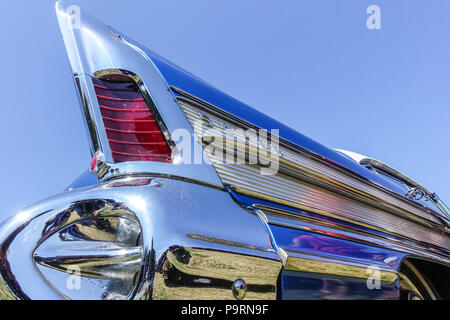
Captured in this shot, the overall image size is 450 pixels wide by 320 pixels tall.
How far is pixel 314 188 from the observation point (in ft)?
4.02

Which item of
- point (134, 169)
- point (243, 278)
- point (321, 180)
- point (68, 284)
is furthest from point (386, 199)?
point (68, 284)

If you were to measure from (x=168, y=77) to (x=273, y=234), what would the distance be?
1.71ft

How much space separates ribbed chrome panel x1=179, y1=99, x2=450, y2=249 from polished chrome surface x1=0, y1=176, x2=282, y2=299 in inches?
6.0

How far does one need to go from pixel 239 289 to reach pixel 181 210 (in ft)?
0.71

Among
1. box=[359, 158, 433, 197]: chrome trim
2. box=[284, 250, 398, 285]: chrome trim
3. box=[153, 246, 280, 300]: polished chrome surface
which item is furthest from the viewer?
box=[359, 158, 433, 197]: chrome trim

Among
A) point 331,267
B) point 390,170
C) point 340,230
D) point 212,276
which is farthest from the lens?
point 390,170

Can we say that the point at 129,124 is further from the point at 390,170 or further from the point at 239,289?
the point at 390,170

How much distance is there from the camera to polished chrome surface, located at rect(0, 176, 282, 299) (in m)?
0.75

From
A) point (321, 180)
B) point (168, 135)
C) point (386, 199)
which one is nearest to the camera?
point (168, 135)

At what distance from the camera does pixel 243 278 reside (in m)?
0.83

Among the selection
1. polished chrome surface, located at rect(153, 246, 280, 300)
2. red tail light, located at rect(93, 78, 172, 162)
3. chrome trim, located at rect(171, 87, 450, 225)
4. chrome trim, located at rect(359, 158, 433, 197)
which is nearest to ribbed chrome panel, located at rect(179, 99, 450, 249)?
chrome trim, located at rect(171, 87, 450, 225)

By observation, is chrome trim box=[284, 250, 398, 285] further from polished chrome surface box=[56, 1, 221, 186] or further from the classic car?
polished chrome surface box=[56, 1, 221, 186]

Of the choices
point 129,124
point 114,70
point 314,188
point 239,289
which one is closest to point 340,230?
point 314,188
